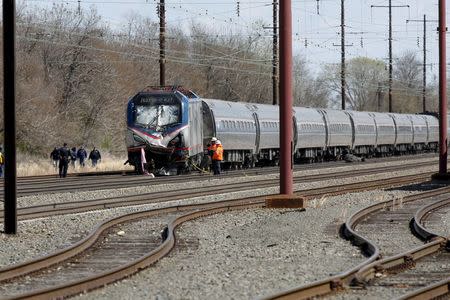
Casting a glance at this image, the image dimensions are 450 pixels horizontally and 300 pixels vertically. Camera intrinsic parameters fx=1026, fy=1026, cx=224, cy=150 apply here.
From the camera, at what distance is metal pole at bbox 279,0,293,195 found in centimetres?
2283

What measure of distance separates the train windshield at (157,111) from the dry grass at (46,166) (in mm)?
6672

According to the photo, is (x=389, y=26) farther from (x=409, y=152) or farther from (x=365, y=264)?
(x=365, y=264)

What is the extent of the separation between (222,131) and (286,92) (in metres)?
20.6

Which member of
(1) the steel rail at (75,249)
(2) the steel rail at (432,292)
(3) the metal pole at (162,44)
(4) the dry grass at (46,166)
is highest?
(3) the metal pole at (162,44)

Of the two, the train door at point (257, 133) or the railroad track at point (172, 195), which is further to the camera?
the train door at point (257, 133)

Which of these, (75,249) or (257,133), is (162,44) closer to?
(257,133)

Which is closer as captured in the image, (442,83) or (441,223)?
(441,223)

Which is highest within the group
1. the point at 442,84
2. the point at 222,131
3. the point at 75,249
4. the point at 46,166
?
the point at 442,84

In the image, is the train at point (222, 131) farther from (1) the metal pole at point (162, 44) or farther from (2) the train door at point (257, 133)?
(1) the metal pole at point (162, 44)

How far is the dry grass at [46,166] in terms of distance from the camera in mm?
46188

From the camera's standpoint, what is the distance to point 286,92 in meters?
23.0

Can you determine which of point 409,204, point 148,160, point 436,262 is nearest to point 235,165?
point 148,160

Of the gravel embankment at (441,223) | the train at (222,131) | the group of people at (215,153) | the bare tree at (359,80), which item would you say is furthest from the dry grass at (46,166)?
the bare tree at (359,80)

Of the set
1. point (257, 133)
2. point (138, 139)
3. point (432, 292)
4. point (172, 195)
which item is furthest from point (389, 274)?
point (257, 133)
